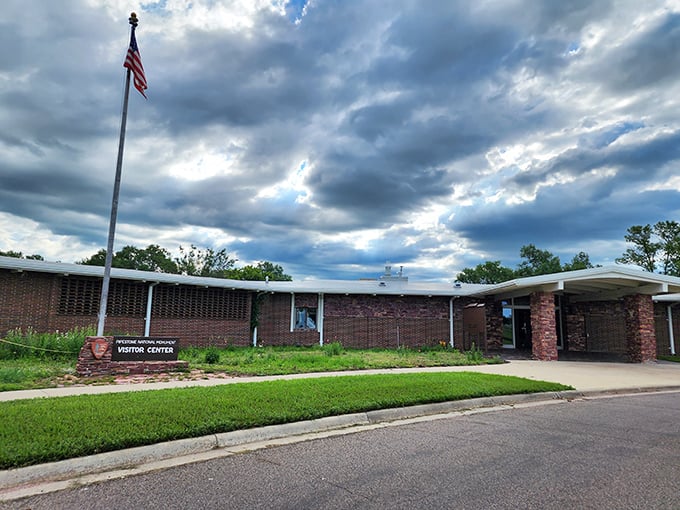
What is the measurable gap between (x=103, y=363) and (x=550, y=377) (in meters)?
11.2

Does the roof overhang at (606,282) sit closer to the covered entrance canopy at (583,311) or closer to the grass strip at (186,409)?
the covered entrance canopy at (583,311)

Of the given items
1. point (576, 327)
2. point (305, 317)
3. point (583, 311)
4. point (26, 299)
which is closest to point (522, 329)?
point (576, 327)

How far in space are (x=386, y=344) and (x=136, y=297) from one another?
1126 centimetres

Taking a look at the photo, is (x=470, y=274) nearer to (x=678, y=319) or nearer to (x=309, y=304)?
(x=678, y=319)

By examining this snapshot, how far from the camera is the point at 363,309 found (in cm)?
2205

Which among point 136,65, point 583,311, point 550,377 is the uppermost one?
point 136,65

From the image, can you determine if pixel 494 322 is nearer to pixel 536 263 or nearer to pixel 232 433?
pixel 232 433

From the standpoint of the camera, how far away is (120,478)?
442cm

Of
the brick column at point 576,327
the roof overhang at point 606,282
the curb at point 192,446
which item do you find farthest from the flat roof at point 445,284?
the curb at point 192,446

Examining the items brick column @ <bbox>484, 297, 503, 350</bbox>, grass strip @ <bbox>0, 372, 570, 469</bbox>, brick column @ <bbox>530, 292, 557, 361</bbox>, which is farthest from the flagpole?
brick column @ <bbox>484, 297, 503, 350</bbox>

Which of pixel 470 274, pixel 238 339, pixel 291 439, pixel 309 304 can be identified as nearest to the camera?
pixel 291 439

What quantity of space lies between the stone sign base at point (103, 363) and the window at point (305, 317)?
1073 centimetres

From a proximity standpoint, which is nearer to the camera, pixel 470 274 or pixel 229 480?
pixel 229 480

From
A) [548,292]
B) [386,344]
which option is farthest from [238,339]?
[548,292]
